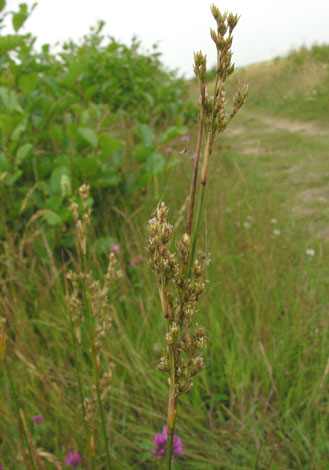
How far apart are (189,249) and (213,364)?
140 cm

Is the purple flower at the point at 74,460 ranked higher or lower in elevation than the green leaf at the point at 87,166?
lower

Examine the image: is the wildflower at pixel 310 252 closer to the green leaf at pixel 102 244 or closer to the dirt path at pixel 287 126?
the green leaf at pixel 102 244

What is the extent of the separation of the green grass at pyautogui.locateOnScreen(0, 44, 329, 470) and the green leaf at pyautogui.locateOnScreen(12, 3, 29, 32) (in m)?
1.20

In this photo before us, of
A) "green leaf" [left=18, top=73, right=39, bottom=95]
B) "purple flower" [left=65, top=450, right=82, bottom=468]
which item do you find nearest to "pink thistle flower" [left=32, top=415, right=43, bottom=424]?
"purple flower" [left=65, top=450, right=82, bottom=468]

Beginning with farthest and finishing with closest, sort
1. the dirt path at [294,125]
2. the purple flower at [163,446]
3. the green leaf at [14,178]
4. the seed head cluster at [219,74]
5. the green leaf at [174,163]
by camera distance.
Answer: the dirt path at [294,125], the green leaf at [14,178], the green leaf at [174,163], the purple flower at [163,446], the seed head cluster at [219,74]

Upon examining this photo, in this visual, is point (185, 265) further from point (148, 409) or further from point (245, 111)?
point (245, 111)

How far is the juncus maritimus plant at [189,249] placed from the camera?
43 cm

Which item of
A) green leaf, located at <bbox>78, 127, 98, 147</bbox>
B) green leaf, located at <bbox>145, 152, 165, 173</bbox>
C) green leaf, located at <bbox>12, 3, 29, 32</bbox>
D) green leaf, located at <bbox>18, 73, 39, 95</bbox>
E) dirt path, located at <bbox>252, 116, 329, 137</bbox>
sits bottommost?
dirt path, located at <bbox>252, 116, 329, 137</bbox>

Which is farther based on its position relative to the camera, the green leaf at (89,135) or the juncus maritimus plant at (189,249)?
the green leaf at (89,135)

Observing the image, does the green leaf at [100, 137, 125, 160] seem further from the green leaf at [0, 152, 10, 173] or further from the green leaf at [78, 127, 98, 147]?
the green leaf at [0, 152, 10, 173]

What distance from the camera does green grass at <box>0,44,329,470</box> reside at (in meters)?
1.33

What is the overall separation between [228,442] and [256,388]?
25cm

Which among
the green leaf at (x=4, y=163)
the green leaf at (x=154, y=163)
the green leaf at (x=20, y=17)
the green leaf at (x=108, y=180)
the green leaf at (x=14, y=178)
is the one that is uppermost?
the green leaf at (x=20, y=17)

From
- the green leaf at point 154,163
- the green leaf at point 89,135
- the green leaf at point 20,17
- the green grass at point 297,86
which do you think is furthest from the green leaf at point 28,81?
the green grass at point 297,86
